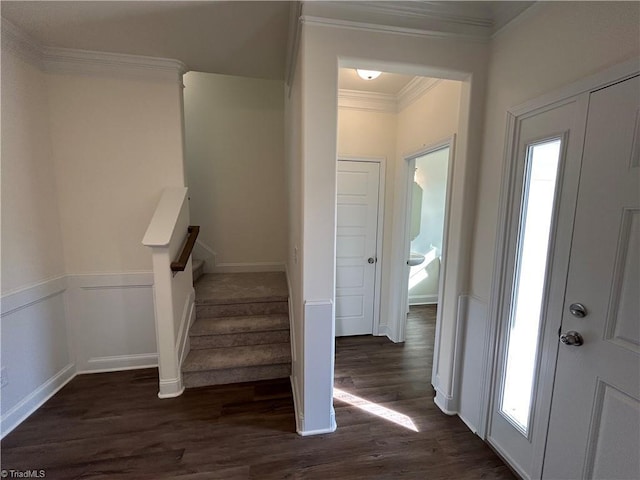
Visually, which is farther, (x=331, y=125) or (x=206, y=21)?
(x=206, y=21)

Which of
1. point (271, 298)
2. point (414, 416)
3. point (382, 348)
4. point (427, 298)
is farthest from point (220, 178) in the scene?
point (427, 298)

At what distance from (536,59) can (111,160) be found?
9.96 feet

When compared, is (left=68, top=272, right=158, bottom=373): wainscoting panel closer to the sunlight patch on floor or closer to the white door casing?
the sunlight patch on floor

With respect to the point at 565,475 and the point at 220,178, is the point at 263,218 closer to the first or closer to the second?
the point at 220,178

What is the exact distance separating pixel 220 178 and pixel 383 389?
9.69 feet

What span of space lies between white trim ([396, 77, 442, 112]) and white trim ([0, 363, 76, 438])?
3.85 meters

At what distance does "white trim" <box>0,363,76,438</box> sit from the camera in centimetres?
179

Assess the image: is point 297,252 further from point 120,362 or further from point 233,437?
point 120,362

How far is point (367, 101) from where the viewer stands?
9.16ft

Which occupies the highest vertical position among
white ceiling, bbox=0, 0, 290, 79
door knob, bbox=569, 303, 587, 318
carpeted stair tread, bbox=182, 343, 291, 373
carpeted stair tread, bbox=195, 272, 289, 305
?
white ceiling, bbox=0, 0, 290, 79

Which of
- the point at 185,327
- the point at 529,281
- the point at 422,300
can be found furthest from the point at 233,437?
the point at 422,300

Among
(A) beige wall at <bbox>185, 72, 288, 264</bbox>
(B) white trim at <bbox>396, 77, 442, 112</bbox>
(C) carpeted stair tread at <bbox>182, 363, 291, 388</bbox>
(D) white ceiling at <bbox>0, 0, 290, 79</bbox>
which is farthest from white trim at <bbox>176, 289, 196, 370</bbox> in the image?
(B) white trim at <bbox>396, 77, 442, 112</bbox>

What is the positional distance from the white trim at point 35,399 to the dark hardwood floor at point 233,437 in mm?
56

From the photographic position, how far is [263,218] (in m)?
3.64
